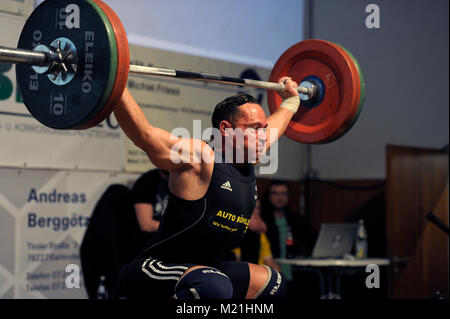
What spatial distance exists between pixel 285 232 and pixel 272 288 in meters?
2.82

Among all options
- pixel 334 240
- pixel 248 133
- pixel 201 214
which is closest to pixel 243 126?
pixel 248 133

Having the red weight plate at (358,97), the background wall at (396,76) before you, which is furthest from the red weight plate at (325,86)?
the background wall at (396,76)

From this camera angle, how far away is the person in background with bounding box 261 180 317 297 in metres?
5.31

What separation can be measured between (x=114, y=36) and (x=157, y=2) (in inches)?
132

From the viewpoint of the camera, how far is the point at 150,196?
461cm

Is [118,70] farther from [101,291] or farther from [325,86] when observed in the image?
[101,291]

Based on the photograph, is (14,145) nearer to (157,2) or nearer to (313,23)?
(157,2)

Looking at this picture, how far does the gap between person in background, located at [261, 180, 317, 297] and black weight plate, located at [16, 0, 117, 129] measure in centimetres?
321

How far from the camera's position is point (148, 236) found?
4.57 meters

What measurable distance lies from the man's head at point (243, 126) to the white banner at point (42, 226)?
228cm

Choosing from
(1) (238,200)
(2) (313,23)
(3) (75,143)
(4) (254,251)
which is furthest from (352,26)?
(1) (238,200)

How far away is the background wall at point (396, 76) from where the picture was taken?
6035 mm

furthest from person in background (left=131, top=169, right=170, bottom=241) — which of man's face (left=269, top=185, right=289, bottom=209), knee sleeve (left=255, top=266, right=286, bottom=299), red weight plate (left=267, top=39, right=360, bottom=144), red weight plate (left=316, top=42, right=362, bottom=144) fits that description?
knee sleeve (left=255, top=266, right=286, bottom=299)

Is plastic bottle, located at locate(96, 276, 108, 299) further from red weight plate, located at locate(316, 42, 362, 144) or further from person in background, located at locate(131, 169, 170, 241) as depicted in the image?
red weight plate, located at locate(316, 42, 362, 144)
